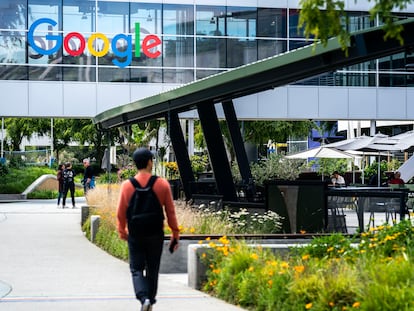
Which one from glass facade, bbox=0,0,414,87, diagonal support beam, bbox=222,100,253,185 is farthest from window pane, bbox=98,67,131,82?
diagonal support beam, bbox=222,100,253,185

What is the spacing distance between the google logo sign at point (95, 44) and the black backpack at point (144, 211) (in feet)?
97.9

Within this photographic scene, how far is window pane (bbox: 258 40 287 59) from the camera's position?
131 ft

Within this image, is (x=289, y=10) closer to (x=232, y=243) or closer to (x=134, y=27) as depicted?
(x=134, y=27)

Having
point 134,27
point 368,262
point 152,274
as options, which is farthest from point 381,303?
point 134,27

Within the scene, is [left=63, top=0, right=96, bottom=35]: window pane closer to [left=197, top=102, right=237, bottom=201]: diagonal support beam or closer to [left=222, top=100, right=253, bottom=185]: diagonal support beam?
[left=222, top=100, right=253, bottom=185]: diagonal support beam

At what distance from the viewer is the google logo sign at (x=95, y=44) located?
38.1 m

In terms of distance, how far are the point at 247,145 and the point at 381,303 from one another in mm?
45699

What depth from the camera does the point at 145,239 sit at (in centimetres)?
910

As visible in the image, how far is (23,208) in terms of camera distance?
34000 mm

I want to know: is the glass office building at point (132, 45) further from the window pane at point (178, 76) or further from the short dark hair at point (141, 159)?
the short dark hair at point (141, 159)

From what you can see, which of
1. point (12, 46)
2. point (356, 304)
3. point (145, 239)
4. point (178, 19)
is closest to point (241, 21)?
point (178, 19)

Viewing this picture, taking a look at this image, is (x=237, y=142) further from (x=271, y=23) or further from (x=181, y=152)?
(x=271, y=23)

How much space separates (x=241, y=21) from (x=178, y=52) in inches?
129

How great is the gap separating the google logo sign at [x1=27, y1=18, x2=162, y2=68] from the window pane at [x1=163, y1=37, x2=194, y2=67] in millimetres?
453
